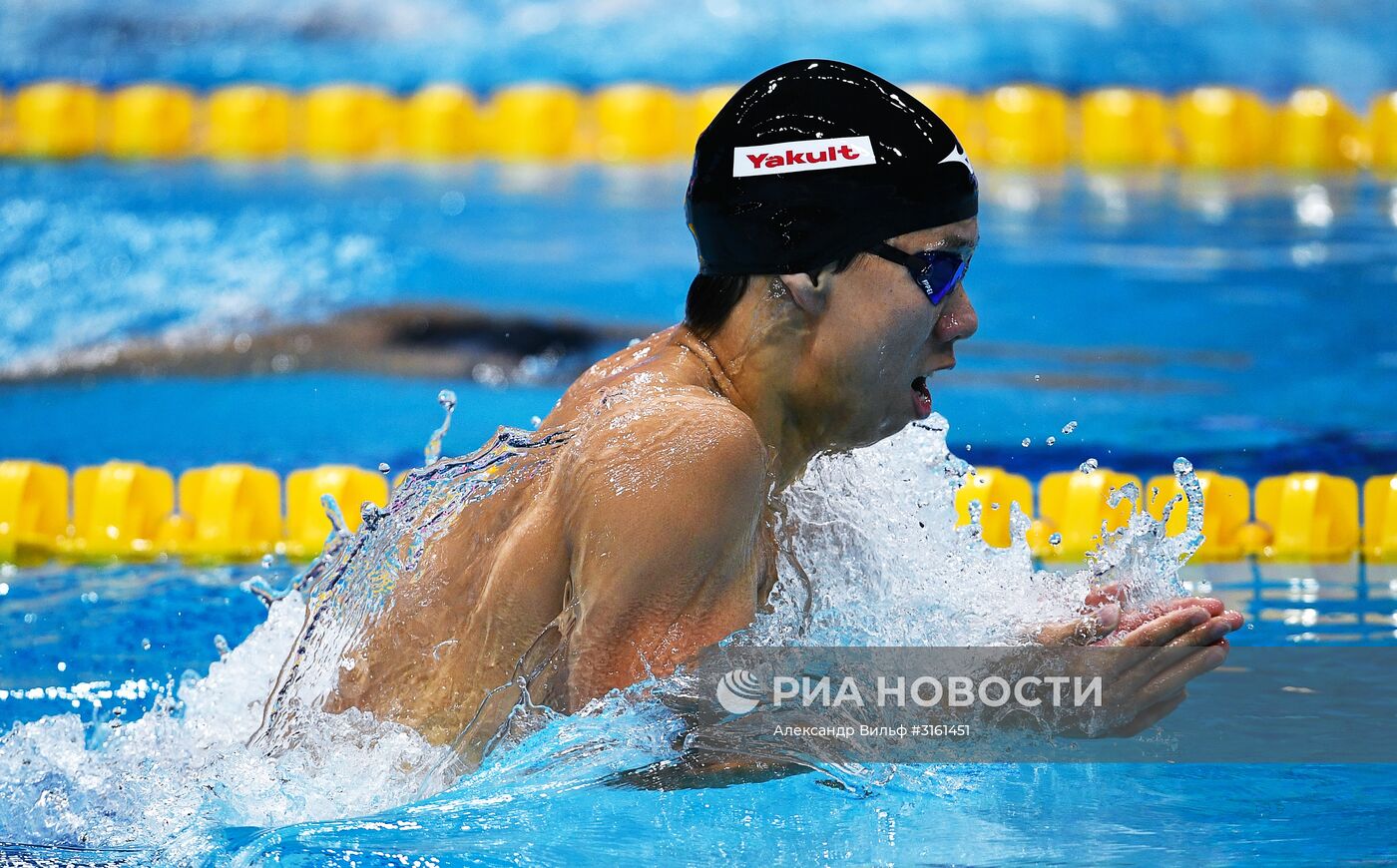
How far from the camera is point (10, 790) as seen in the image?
228 centimetres

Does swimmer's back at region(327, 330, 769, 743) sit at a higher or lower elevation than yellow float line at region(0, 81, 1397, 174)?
lower

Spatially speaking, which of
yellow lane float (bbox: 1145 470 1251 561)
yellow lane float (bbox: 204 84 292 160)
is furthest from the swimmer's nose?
yellow lane float (bbox: 204 84 292 160)

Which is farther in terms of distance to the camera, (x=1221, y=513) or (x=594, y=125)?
(x=594, y=125)

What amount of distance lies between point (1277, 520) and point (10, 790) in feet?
11.3

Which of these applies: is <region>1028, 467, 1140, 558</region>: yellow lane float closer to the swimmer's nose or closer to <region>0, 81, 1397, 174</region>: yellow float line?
the swimmer's nose

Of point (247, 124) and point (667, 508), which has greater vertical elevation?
point (247, 124)

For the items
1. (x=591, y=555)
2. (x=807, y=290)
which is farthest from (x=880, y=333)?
(x=591, y=555)

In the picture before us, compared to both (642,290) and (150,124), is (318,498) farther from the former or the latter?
(150,124)

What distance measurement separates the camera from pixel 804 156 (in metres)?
1.93

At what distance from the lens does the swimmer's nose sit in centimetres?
196

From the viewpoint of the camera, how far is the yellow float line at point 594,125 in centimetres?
771

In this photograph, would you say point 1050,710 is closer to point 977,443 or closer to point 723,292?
point 723,292

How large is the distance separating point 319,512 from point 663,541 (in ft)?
9.96

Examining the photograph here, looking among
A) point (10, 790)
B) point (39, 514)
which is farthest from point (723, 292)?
point (39, 514)
